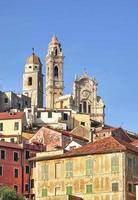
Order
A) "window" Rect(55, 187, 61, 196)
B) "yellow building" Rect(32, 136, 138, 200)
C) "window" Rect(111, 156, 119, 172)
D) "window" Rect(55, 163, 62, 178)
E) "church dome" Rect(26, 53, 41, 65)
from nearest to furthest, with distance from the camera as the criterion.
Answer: "yellow building" Rect(32, 136, 138, 200) < "window" Rect(111, 156, 119, 172) < "window" Rect(55, 187, 61, 196) < "window" Rect(55, 163, 62, 178) < "church dome" Rect(26, 53, 41, 65)

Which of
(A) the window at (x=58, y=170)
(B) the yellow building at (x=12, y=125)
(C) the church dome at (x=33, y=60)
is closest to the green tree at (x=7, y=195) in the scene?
(A) the window at (x=58, y=170)

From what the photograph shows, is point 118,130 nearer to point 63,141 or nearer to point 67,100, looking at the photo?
point 63,141

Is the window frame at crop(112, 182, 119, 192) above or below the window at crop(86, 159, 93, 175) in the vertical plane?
below

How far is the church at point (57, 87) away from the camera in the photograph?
455 feet

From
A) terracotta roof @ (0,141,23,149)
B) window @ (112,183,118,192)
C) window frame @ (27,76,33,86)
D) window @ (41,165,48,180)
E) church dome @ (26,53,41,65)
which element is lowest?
window @ (112,183,118,192)

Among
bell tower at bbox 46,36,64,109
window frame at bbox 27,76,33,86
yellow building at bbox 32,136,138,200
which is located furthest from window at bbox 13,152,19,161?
window frame at bbox 27,76,33,86

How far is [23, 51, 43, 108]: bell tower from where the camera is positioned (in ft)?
483

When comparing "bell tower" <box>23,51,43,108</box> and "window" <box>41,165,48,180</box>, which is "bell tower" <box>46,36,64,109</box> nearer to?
"bell tower" <box>23,51,43,108</box>

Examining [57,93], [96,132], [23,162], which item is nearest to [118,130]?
[96,132]

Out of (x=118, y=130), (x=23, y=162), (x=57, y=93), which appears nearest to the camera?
(x=23, y=162)

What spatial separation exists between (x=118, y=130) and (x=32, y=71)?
50.2m

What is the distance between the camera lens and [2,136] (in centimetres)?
9775

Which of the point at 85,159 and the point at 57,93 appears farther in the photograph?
the point at 57,93

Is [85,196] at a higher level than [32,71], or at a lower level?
lower
